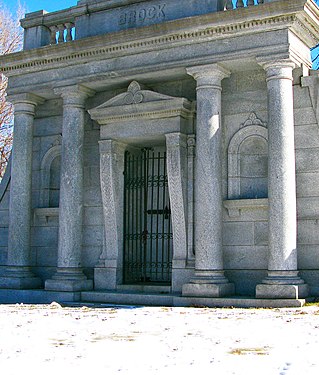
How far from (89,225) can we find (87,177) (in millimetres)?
1160

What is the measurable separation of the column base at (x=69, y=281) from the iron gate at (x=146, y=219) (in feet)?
3.37

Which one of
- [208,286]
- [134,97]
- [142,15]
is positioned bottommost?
[208,286]

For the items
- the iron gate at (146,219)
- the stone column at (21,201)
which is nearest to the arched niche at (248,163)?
the iron gate at (146,219)

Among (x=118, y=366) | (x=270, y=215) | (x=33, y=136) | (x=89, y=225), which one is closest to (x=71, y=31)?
(x=33, y=136)

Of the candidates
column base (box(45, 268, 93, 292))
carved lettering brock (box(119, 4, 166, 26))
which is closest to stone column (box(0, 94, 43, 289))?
column base (box(45, 268, 93, 292))

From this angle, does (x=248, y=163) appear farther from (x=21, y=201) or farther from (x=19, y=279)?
(x=19, y=279)

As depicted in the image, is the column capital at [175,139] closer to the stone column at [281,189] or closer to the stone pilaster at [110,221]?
the stone pilaster at [110,221]

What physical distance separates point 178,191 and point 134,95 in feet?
7.94

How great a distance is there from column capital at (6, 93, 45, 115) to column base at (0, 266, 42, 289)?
3.89 metres

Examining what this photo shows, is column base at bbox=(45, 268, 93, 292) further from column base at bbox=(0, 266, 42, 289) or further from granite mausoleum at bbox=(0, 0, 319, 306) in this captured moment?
column base at bbox=(0, 266, 42, 289)

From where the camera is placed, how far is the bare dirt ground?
5910mm

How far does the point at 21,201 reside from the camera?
49.0 ft

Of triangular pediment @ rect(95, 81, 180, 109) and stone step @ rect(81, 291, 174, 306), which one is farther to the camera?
triangular pediment @ rect(95, 81, 180, 109)

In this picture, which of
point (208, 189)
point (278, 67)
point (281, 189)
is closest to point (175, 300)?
point (208, 189)
